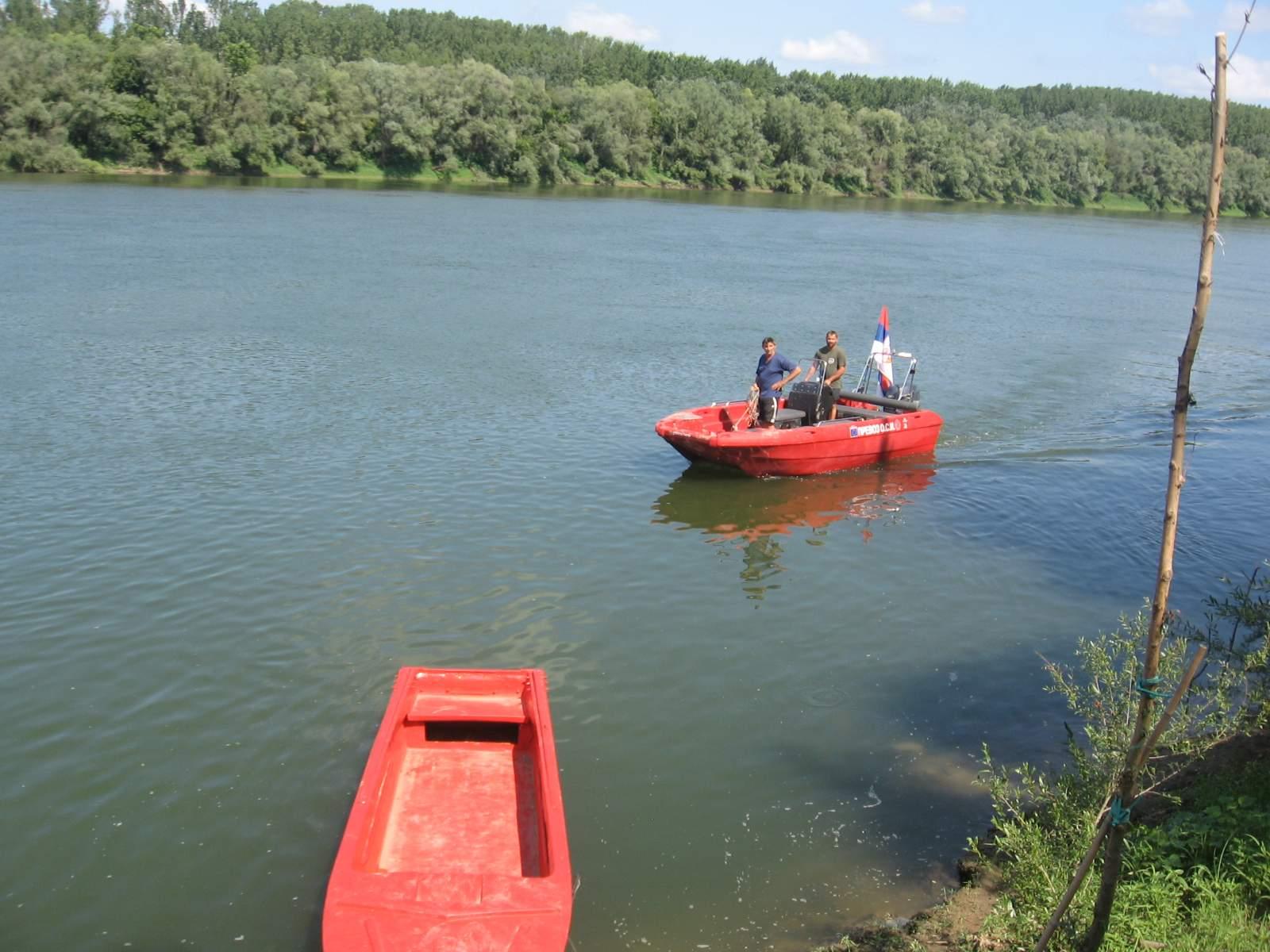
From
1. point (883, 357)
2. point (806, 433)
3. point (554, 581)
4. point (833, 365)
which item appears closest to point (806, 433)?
point (806, 433)

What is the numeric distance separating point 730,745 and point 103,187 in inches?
2420

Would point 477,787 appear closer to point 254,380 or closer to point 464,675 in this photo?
point 464,675

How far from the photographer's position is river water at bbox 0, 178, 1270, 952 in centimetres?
920

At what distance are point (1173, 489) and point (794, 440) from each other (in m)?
12.8

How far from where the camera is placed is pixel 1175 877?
296 inches

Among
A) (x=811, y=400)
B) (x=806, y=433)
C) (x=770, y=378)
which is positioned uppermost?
(x=770, y=378)

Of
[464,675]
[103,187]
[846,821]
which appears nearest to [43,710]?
[464,675]

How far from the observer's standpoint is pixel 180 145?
237 feet

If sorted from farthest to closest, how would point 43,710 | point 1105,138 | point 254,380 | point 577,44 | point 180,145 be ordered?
point 577,44 < point 1105,138 < point 180,145 < point 254,380 < point 43,710

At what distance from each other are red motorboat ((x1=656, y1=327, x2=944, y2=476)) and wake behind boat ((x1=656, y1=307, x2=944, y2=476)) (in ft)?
0.04

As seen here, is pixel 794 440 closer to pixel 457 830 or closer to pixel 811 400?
pixel 811 400

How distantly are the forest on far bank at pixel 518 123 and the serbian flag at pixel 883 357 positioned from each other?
60859mm

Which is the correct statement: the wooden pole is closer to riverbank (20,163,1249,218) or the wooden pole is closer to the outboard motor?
the outboard motor

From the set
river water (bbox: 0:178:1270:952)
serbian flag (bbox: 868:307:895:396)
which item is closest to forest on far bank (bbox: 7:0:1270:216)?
river water (bbox: 0:178:1270:952)
